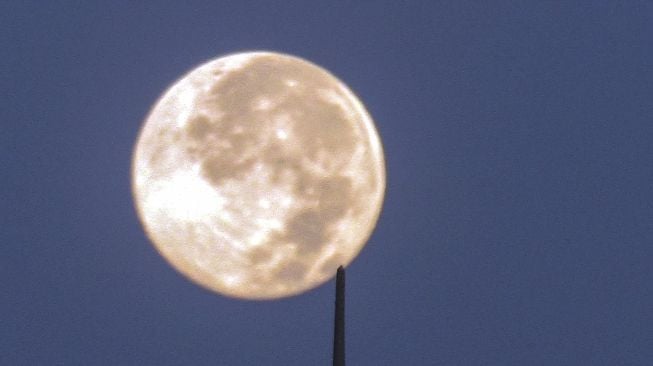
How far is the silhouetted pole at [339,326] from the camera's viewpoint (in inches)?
344

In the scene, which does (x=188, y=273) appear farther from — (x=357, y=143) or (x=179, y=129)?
(x=357, y=143)

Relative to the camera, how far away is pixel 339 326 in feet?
29.3

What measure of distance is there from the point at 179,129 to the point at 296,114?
6.46ft

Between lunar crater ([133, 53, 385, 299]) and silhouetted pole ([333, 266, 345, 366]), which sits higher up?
lunar crater ([133, 53, 385, 299])

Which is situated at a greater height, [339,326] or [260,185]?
[260,185]

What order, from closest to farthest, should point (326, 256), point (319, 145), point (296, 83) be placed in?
point (326, 256) < point (319, 145) < point (296, 83)

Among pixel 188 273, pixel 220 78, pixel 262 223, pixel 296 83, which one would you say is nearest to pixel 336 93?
pixel 296 83

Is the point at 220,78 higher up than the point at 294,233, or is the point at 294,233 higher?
the point at 220,78

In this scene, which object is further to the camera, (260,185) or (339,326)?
(260,185)

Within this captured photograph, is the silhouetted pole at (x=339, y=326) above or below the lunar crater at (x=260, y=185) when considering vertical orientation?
below

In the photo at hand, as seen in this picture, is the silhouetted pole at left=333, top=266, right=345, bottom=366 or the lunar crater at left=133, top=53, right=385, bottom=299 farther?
the lunar crater at left=133, top=53, right=385, bottom=299

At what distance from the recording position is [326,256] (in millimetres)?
13086

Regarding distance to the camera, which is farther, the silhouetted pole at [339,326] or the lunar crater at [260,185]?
the lunar crater at [260,185]

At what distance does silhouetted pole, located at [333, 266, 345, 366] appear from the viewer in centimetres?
873
